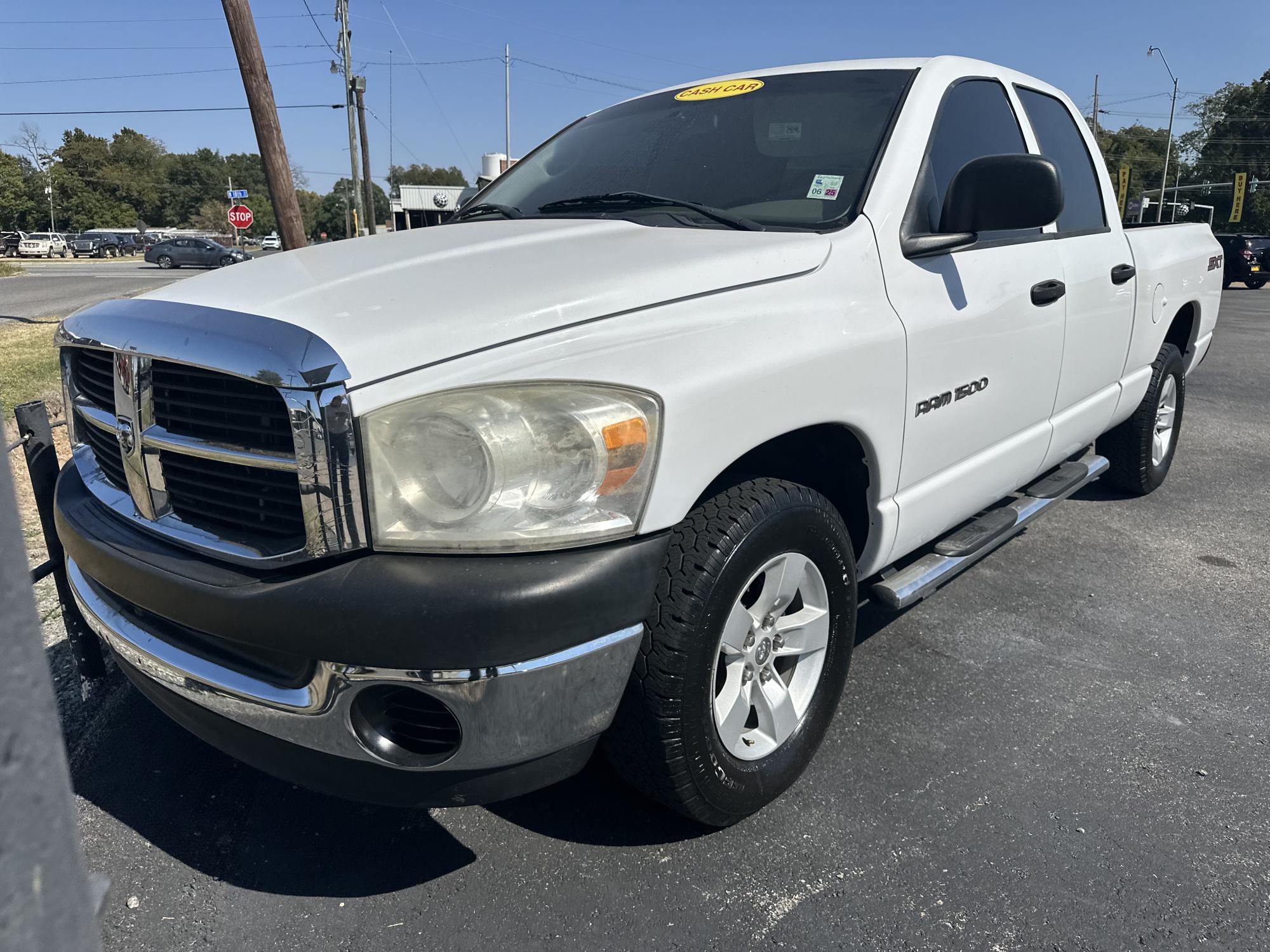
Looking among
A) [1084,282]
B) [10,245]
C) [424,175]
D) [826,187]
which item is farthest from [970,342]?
[424,175]

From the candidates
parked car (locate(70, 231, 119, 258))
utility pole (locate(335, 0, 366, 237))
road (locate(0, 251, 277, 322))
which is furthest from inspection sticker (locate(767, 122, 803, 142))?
parked car (locate(70, 231, 119, 258))

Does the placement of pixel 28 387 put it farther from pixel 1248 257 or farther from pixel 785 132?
pixel 1248 257

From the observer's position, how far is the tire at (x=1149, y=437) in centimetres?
469

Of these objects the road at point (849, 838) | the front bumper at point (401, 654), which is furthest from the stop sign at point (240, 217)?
the front bumper at point (401, 654)

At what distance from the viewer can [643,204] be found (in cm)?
284

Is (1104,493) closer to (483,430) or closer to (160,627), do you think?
(483,430)

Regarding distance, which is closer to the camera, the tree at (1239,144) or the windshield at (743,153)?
the windshield at (743,153)

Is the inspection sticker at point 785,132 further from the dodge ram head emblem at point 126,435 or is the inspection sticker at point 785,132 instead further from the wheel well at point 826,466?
the dodge ram head emblem at point 126,435

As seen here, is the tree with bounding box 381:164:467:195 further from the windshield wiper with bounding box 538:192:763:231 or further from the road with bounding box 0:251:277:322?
the windshield wiper with bounding box 538:192:763:231

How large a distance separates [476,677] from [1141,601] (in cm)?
314

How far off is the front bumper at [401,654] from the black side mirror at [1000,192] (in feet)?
4.72

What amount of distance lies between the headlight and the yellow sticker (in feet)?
6.08

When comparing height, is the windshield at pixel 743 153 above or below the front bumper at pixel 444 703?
above

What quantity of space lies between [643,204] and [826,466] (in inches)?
38.4
